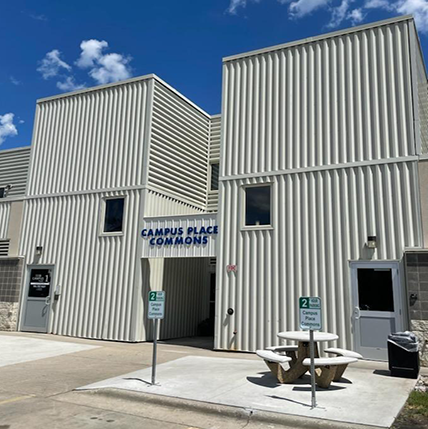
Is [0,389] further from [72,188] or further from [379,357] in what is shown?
[72,188]

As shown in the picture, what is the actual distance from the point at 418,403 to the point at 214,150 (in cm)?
1289

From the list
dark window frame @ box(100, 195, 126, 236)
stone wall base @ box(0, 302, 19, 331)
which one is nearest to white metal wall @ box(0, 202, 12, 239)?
stone wall base @ box(0, 302, 19, 331)

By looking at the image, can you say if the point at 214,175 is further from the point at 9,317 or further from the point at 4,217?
the point at 9,317

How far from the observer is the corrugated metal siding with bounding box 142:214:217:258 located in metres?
12.3

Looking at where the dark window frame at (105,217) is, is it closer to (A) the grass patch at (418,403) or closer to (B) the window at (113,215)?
(B) the window at (113,215)

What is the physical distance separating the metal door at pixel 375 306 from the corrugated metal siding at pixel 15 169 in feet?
51.0

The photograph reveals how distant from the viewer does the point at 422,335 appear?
9.02 m

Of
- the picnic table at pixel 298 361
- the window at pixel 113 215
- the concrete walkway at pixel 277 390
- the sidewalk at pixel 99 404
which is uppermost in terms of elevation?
the window at pixel 113 215

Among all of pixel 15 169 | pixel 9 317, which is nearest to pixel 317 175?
pixel 9 317

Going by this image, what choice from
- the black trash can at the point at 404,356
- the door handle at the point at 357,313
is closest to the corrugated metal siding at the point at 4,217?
the door handle at the point at 357,313

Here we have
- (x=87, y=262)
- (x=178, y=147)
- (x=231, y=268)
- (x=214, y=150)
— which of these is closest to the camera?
(x=231, y=268)

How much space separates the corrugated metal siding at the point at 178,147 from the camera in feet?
47.4

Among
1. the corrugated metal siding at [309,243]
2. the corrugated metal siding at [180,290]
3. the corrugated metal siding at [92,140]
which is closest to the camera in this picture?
the corrugated metal siding at [309,243]

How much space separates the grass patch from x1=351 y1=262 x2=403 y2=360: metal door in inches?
119
